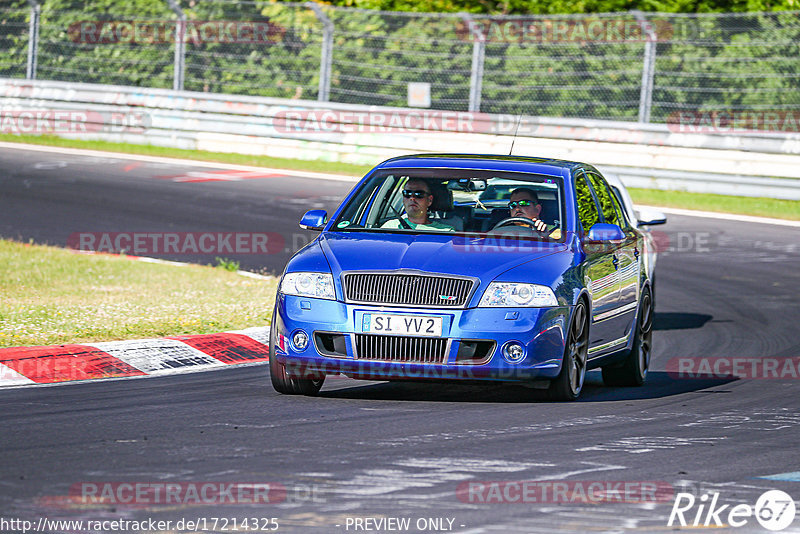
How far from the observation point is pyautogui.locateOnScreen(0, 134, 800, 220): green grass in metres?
21.8

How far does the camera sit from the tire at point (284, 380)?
8.74 meters

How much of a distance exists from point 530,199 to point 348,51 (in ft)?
53.7

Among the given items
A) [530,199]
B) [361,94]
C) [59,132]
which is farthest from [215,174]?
[530,199]

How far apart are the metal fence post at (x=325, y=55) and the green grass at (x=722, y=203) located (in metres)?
6.10

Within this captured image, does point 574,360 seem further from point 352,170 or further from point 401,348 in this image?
point 352,170

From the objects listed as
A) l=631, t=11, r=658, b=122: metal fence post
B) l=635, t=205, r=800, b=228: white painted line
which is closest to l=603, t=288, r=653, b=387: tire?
l=635, t=205, r=800, b=228: white painted line

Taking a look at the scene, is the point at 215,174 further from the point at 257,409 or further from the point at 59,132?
the point at 257,409

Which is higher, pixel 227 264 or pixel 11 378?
pixel 11 378

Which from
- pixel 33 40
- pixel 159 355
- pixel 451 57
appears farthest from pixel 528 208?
pixel 33 40

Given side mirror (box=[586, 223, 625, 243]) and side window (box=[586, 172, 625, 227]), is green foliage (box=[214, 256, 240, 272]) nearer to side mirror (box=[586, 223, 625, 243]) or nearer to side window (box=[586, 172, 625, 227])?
side window (box=[586, 172, 625, 227])

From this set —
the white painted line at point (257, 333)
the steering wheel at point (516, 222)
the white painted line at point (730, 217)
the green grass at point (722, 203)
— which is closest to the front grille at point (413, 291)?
the steering wheel at point (516, 222)

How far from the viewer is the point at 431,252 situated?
8.71 metres

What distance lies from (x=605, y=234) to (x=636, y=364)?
138 cm

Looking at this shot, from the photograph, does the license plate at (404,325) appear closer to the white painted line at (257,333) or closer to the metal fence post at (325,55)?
the white painted line at (257,333)
